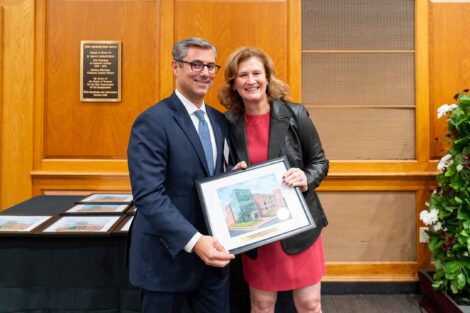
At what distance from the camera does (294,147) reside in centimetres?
140

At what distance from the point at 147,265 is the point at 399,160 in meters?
2.32

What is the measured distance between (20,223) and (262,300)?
126 cm

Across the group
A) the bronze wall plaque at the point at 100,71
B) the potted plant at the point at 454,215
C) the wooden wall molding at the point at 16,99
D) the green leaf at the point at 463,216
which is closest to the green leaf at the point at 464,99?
the potted plant at the point at 454,215

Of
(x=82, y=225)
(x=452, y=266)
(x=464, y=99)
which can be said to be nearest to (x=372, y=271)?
(x=452, y=266)

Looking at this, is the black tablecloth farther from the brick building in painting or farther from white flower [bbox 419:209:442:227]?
white flower [bbox 419:209:442:227]

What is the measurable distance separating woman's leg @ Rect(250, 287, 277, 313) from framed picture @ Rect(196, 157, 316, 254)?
45 centimetres

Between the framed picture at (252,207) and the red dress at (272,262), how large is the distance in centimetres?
18

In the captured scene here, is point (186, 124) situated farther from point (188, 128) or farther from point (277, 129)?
point (277, 129)

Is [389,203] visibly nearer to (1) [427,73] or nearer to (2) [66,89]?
(1) [427,73]

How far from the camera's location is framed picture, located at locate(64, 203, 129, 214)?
1.87m

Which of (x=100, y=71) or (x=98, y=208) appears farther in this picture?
(x=100, y=71)

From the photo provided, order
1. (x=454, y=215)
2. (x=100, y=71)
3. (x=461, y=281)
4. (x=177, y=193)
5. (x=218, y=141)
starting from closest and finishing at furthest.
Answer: (x=177, y=193) → (x=218, y=141) → (x=461, y=281) → (x=454, y=215) → (x=100, y=71)

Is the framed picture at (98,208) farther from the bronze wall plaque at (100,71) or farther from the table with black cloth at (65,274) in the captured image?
the bronze wall plaque at (100,71)

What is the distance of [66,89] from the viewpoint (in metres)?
2.67
